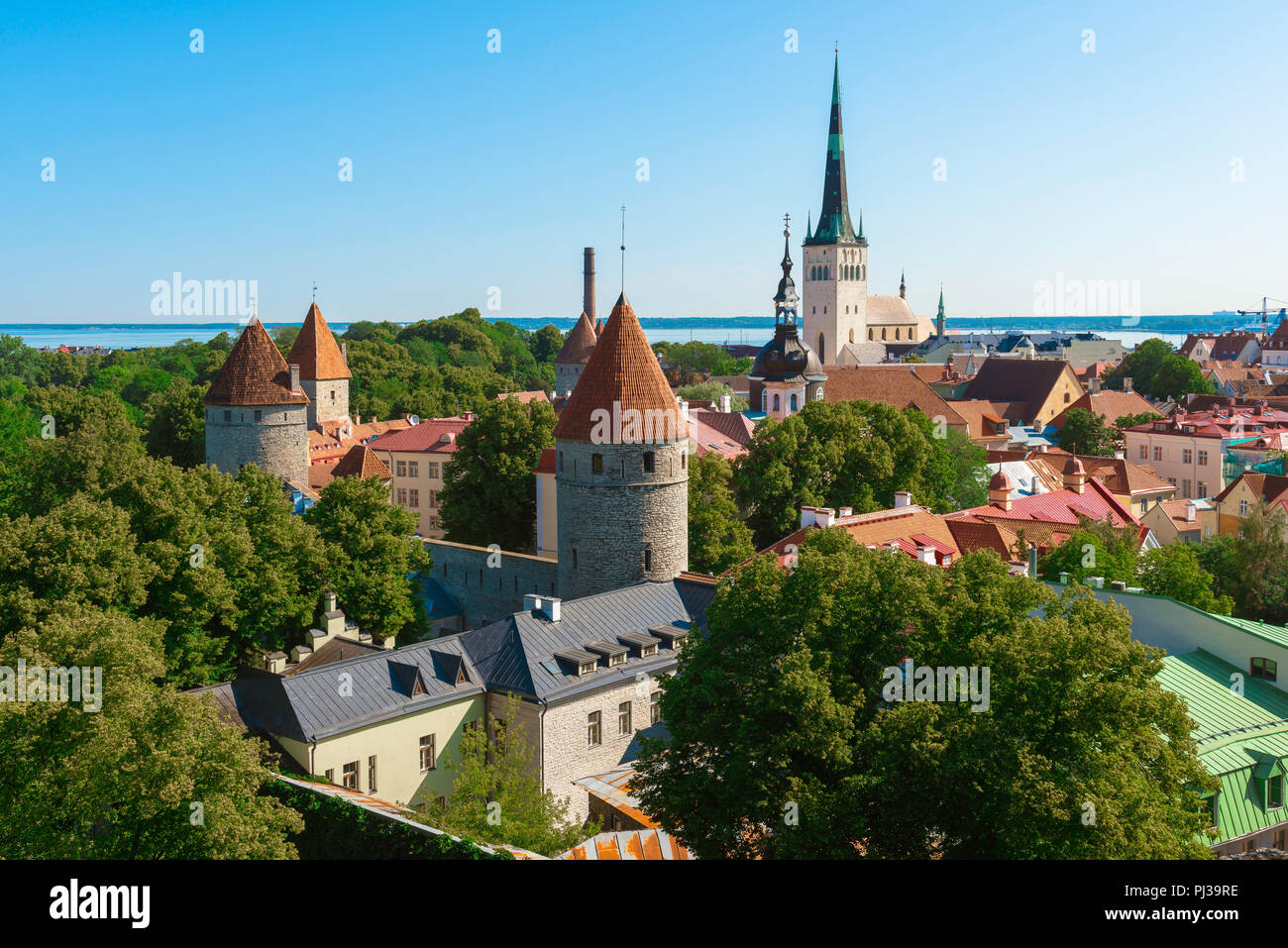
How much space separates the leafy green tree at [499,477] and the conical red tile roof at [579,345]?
29.7 meters

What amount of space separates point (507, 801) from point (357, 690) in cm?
442

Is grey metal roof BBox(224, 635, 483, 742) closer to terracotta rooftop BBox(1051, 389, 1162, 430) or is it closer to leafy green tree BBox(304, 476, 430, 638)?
leafy green tree BBox(304, 476, 430, 638)

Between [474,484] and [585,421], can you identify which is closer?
[585,421]

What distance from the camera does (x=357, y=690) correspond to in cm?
2189

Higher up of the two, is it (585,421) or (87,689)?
(585,421)

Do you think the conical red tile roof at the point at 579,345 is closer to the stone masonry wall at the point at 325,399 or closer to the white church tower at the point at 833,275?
the stone masonry wall at the point at 325,399

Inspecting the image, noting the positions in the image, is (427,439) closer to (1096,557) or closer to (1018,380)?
(1096,557)

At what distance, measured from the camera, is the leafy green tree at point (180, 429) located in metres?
50.5

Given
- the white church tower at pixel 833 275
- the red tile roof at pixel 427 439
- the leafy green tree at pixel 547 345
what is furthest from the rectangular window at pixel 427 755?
the leafy green tree at pixel 547 345

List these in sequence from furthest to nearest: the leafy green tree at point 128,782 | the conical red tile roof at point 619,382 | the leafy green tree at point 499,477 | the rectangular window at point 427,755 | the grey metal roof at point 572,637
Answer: the leafy green tree at point 499,477
the conical red tile roof at point 619,382
the grey metal roof at point 572,637
the rectangular window at point 427,755
the leafy green tree at point 128,782

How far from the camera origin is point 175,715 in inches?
564
